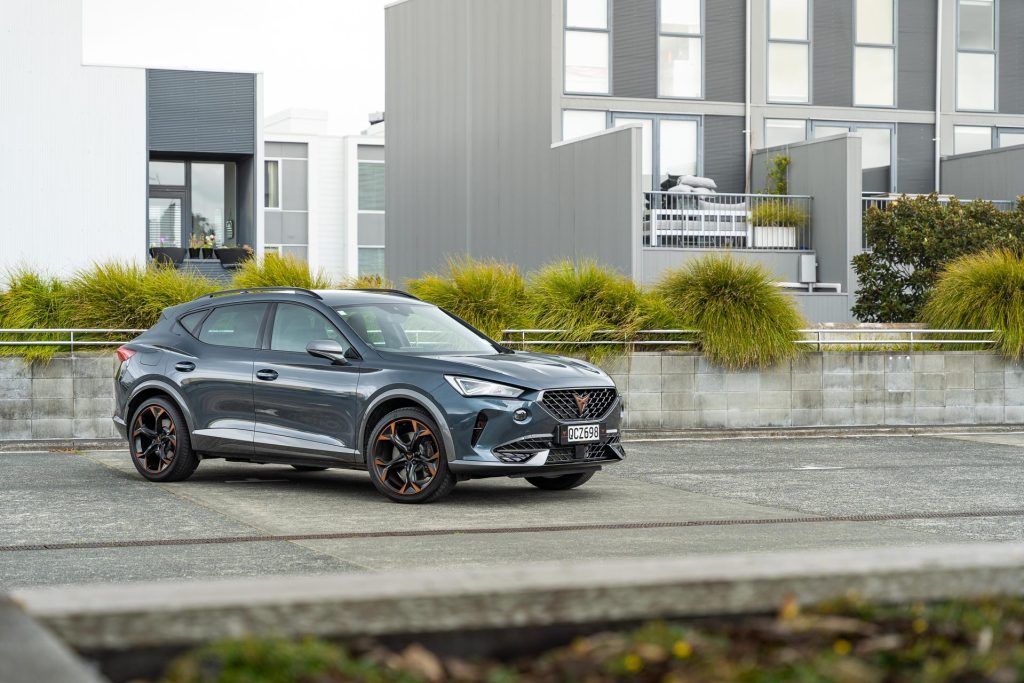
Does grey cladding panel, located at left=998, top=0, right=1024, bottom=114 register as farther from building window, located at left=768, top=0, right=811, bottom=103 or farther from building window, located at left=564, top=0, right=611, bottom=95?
building window, located at left=564, top=0, right=611, bottom=95

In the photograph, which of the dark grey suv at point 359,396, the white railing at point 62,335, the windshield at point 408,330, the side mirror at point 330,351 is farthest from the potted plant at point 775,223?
the side mirror at point 330,351

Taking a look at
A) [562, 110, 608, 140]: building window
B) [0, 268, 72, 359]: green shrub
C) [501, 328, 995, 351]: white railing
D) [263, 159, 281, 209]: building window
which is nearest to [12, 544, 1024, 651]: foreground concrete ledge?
[501, 328, 995, 351]: white railing

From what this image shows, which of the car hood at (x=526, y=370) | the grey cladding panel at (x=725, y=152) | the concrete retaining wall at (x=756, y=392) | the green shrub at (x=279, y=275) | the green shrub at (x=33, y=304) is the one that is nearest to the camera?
the car hood at (x=526, y=370)

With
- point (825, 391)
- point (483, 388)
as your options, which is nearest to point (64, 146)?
point (825, 391)

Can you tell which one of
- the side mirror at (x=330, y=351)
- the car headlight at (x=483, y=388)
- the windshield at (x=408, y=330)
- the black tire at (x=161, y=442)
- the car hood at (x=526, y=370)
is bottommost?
the black tire at (x=161, y=442)

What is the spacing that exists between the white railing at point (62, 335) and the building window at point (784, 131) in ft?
55.2

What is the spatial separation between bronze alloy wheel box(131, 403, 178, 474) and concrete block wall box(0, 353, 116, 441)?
4429mm

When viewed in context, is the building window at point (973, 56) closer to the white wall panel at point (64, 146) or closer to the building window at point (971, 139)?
the building window at point (971, 139)

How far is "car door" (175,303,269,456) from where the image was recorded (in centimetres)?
1149

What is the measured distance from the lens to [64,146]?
3156 cm

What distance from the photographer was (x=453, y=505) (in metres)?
10.6

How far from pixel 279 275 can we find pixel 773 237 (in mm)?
12067

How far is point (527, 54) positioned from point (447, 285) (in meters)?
12.7

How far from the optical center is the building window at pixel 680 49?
29.5m
